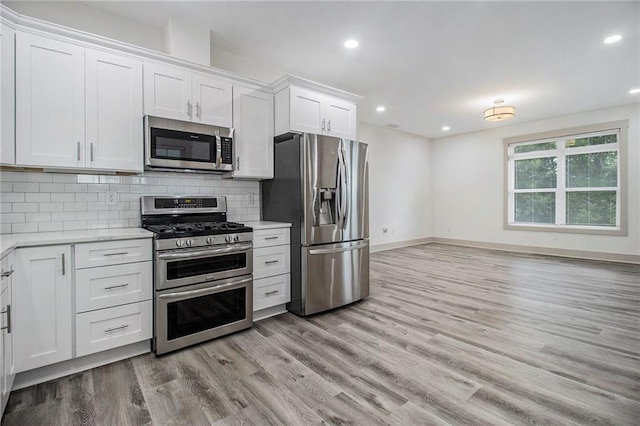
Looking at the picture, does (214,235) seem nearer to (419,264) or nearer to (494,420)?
(494,420)

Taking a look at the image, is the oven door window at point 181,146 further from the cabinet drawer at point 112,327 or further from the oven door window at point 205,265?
the cabinet drawer at point 112,327

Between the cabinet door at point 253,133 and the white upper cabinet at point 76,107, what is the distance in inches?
34.4

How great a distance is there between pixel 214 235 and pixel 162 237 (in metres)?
0.40

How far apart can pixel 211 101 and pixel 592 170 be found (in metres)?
7.17

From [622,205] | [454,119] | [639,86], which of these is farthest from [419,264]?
[639,86]

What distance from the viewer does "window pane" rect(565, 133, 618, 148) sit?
5.93 meters

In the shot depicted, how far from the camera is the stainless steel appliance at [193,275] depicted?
94.0 inches

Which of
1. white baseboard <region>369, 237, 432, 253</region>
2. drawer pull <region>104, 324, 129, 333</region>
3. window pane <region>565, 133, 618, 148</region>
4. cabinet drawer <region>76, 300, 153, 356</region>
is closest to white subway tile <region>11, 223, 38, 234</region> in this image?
cabinet drawer <region>76, 300, 153, 356</region>

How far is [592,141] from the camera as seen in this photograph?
6.13 metres

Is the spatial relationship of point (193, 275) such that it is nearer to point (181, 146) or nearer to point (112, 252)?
point (112, 252)

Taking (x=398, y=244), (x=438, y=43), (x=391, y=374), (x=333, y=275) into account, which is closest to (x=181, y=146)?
(x=333, y=275)

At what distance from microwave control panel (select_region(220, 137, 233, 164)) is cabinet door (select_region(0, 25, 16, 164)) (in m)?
1.44

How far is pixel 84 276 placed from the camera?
2.14m

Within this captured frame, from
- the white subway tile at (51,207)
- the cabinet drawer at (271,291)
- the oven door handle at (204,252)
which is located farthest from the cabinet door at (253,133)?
the white subway tile at (51,207)
